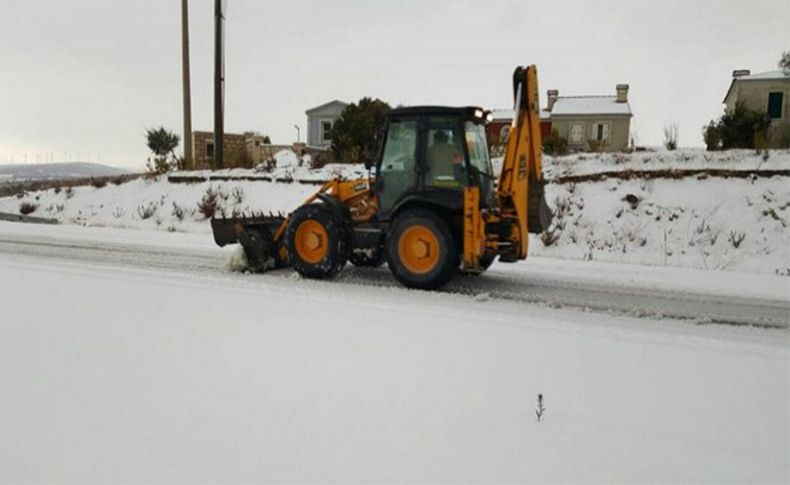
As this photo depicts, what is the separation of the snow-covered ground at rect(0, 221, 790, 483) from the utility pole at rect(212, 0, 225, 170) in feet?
51.4

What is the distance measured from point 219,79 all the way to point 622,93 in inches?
1427

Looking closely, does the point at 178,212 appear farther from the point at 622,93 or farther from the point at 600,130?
the point at 622,93

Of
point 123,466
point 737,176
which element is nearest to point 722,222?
point 737,176

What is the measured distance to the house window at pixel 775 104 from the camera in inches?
1419

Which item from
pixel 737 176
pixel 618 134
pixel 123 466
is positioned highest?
pixel 618 134

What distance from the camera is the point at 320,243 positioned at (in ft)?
25.7

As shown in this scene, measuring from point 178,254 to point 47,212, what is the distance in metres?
12.2

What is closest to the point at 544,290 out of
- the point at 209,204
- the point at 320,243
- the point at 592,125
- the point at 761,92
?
the point at 320,243

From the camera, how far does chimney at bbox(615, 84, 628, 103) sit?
4694 centimetres

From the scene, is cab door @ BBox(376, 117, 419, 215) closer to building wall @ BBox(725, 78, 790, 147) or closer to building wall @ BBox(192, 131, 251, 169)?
building wall @ BBox(192, 131, 251, 169)

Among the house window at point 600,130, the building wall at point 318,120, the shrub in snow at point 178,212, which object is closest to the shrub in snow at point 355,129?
the shrub in snow at point 178,212

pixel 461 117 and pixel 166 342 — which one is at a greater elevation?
pixel 461 117

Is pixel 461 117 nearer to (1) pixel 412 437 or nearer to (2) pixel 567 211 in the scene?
(1) pixel 412 437

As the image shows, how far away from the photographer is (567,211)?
44.8 feet
